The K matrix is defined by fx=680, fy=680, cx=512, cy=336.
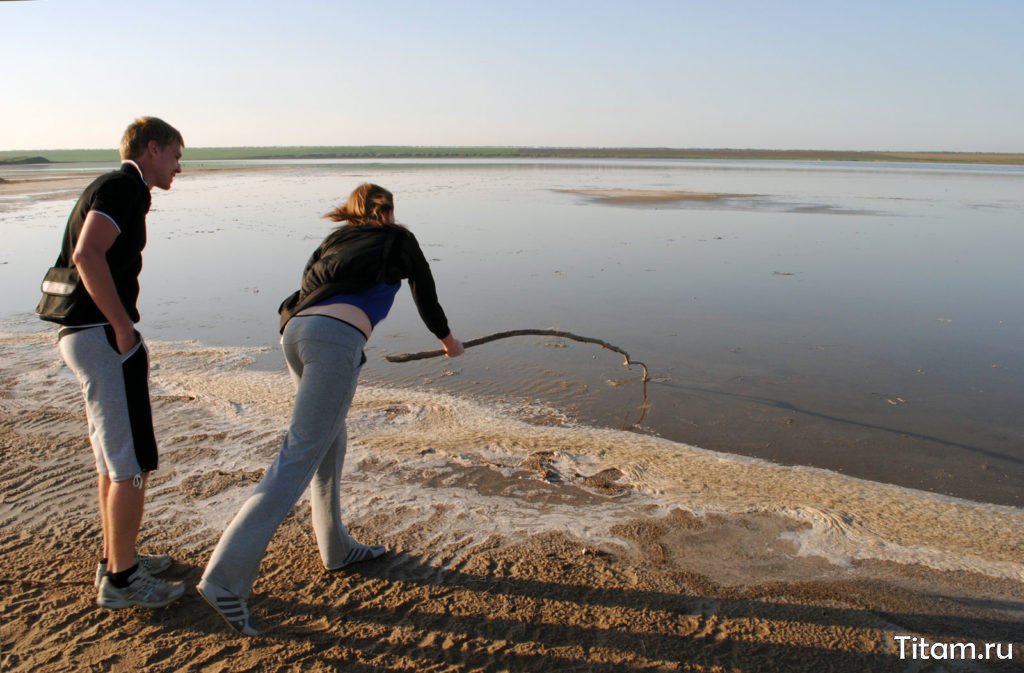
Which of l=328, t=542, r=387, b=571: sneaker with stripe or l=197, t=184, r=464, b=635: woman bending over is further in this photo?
l=328, t=542, r=387, b=571: sneaker with stripe

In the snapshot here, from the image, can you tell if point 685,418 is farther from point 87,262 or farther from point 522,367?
point 87,262

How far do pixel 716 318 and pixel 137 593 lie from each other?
7.38 metres

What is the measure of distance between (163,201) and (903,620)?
28514 mm

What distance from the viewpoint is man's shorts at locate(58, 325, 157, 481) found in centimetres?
277

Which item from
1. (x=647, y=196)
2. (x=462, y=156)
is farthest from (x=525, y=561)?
(x=462, y=156)

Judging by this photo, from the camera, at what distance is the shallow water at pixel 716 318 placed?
5449 mm

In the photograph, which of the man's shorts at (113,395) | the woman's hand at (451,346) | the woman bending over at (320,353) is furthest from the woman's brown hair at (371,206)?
the man's shorts at (113,395)

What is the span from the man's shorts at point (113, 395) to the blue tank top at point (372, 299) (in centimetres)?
83

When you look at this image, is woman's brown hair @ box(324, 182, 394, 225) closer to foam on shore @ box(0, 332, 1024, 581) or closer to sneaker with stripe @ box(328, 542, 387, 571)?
sneaker with stripe @ box(328, 542, 387, 571)

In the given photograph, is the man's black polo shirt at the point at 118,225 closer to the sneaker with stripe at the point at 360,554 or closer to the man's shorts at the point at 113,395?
the man's shorts at the point at 113,395

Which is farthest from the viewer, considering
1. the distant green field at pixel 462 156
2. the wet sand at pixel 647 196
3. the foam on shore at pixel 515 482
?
the distant green field at pixel 462 156

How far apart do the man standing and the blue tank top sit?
800 millimetres

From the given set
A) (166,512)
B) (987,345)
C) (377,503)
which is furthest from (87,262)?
(987,345)

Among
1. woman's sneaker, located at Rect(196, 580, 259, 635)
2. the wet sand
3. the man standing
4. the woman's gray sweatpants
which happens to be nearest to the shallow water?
the woman's gray sweatpants
